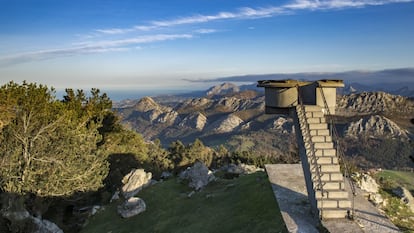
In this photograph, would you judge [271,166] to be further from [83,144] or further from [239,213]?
[83,144]

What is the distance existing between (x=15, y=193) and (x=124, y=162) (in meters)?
16.6

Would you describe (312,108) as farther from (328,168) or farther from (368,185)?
(368,185)

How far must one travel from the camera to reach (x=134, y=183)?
83.5 ft

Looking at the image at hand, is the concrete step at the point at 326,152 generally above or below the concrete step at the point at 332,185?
above

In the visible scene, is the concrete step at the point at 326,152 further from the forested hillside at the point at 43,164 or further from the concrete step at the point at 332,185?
the forested hillside at the point at 43,164

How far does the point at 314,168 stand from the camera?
13312mm

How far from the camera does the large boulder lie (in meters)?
24.3

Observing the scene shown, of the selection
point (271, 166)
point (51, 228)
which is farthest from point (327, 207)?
point (51, 228)

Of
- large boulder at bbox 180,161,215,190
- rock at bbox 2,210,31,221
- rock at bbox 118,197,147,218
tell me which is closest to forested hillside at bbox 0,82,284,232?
rock at bbox 2,210,31,221

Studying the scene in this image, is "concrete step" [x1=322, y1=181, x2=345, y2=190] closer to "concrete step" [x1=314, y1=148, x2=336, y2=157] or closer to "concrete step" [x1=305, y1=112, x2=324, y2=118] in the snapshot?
"concrete step" [x1=314, y1=148, x2=336, y2=157]

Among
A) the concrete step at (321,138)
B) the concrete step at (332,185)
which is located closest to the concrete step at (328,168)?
the concrete step at (332,185)

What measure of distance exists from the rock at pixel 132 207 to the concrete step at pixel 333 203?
1300 cm

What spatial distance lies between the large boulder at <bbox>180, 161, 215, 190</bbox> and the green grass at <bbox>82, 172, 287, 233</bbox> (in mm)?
660

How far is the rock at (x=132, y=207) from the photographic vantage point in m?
21.5
